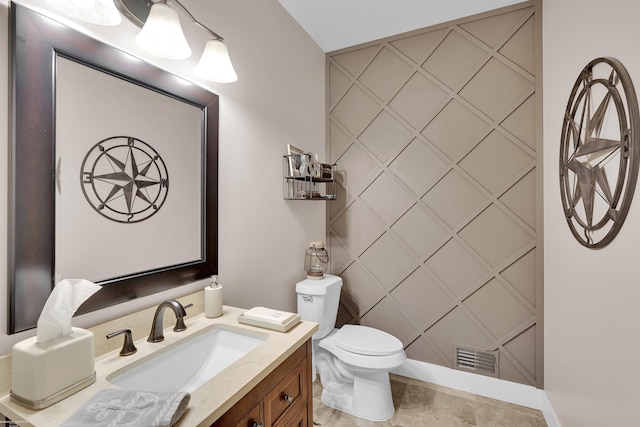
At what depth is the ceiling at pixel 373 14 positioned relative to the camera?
199cm

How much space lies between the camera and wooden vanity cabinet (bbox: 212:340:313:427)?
2.71 feet

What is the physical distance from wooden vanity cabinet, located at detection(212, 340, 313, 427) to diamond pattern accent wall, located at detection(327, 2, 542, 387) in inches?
53.5

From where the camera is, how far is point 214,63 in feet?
4.08

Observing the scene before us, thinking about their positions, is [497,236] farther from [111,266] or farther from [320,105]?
[111,266]

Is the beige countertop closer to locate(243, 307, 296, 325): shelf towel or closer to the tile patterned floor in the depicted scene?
locate(243, 307, 296, 325): shelf towel

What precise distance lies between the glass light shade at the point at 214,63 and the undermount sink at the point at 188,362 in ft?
3.55

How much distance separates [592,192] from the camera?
3.87ft

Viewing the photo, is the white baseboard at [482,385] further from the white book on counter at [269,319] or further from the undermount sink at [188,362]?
the undermount sink at [188,362]

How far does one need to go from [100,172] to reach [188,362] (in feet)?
2.49

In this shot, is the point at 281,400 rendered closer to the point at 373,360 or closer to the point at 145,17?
the point at 373,360

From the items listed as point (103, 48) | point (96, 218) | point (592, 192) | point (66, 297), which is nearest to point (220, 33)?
point (103, 48)

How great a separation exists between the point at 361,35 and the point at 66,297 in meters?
2.53

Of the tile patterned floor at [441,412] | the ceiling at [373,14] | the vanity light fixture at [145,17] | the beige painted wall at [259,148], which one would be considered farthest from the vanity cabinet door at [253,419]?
the ceiling at [373,14]

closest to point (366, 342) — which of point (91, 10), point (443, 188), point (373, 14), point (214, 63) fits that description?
point (443, 188)
